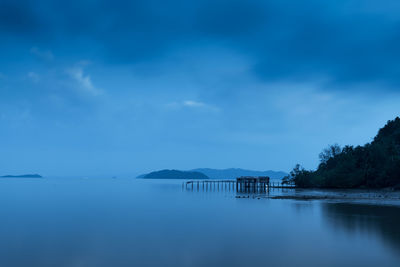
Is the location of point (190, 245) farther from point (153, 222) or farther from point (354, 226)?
point (354, 226)

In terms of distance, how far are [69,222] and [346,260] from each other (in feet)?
76.1

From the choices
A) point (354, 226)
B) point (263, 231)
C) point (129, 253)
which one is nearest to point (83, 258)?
point (129, 253)

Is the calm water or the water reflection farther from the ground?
the water reflection

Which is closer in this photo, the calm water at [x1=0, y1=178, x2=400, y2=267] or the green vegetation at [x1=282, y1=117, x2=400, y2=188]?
the calm water at [x1=0, y1=178, x2=400, y2=267]

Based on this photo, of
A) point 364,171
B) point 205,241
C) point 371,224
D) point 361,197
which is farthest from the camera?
point 364,171

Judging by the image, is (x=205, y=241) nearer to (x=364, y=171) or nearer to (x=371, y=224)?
(x=371, y=224)

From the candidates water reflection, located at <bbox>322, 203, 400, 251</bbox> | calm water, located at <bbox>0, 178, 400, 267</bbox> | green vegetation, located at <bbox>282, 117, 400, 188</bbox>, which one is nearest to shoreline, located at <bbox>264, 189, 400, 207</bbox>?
green vegetation, located at <bbox>282, 117, 400, 188</bbox>

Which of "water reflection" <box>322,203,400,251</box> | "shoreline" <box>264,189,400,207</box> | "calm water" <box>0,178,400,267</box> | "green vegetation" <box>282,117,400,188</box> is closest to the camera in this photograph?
"calm water" <box>0,178,400,267</box>

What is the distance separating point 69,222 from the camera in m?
29.0

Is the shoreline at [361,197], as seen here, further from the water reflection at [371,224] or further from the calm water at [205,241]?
the calm water at [205,241]

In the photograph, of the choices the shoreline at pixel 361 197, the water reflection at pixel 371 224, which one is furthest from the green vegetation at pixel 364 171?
the water reflection at pixel 371 224

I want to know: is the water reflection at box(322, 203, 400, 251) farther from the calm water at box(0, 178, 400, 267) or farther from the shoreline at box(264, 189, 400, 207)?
the shoreline at box(264, 189, 400, 207)

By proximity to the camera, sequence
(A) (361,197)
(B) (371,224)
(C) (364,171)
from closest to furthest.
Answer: (B) (371,224) < (A) (361,197) < (C) (364,171)

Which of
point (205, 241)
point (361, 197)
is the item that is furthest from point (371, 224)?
point (361, 197)
